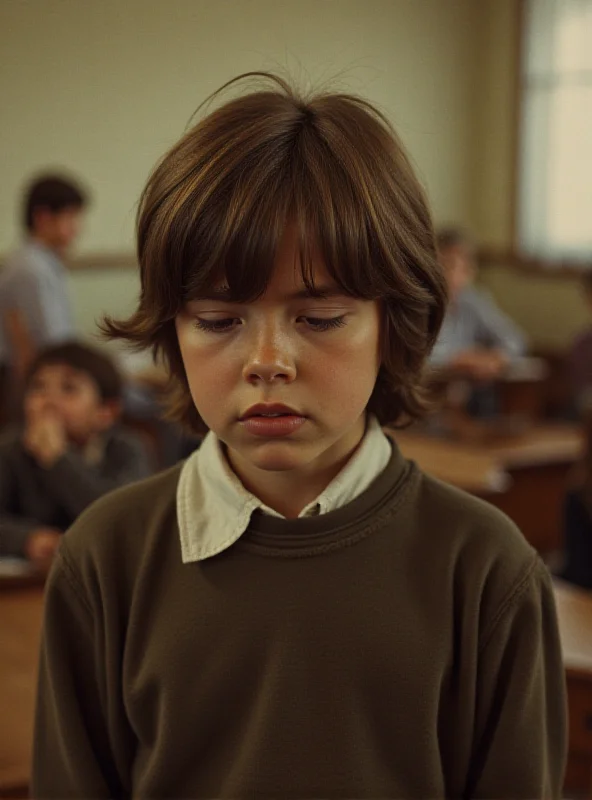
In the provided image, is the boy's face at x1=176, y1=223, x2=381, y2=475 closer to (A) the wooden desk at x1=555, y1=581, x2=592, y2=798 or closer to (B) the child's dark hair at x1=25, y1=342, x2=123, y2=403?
(A) the wooden desk at x1=555, y1=581, x2=592, y2=798

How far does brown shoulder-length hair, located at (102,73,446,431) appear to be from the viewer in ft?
3.33

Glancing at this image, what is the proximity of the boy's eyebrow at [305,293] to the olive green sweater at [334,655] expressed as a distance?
Answer: 22 cm

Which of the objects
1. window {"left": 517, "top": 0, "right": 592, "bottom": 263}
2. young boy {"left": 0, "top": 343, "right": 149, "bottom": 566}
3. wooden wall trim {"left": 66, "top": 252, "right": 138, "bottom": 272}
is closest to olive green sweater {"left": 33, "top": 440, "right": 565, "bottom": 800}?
young boy {"left": 0, "top": 343, "right": 149, "bottom": 566}

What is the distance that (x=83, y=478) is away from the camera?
293 cm

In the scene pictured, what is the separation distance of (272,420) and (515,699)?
0.35 meters

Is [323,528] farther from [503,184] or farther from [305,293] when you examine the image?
[503,184]

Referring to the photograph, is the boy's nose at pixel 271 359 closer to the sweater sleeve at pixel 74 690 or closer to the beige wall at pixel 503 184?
the sweater sleeve at pixel 74 690

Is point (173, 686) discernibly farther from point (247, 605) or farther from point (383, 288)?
point (383, 288)

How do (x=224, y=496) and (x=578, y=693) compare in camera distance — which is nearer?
(x=224, y=496)

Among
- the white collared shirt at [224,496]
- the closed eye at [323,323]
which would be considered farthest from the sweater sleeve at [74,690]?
the closed eye at [323,323]

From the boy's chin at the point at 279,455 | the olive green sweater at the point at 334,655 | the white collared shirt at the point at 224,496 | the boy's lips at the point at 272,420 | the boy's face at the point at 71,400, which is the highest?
the boy's lips at the point at 272,420

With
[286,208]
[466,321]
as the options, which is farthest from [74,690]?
[466,321]

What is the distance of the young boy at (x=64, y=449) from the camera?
2.93 metres

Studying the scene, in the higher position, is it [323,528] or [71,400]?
[323,528]
